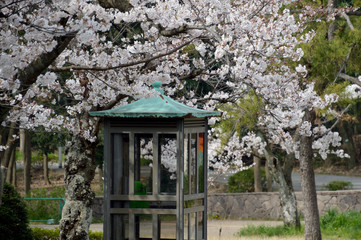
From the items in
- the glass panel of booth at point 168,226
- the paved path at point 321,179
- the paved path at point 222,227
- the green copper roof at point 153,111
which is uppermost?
the green copper roof at point 153,111

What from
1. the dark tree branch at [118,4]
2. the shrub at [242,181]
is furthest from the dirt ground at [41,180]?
the dark tree branch at [118,4]

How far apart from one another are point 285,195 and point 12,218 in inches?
280

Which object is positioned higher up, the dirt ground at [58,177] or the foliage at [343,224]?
the dirt ground at [58,177]

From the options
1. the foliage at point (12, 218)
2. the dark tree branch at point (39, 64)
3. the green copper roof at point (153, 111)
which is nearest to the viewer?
the dark tree branch at point (39, 64)

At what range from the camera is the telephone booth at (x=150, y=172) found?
6180 millimetres

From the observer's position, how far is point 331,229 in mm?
12703

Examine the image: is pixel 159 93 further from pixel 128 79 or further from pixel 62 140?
pixel 62 140

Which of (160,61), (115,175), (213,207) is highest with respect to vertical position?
(160,61)

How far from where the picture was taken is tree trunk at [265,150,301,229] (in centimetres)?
1314

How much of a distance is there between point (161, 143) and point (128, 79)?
1.95m

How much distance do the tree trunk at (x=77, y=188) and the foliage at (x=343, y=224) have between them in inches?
252

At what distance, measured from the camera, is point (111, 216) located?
6383 mm

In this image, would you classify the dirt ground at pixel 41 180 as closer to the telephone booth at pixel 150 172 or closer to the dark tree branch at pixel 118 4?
the dark tree branch at pixel 118 4

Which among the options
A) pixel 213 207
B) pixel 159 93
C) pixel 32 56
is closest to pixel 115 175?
pixel 159 93
